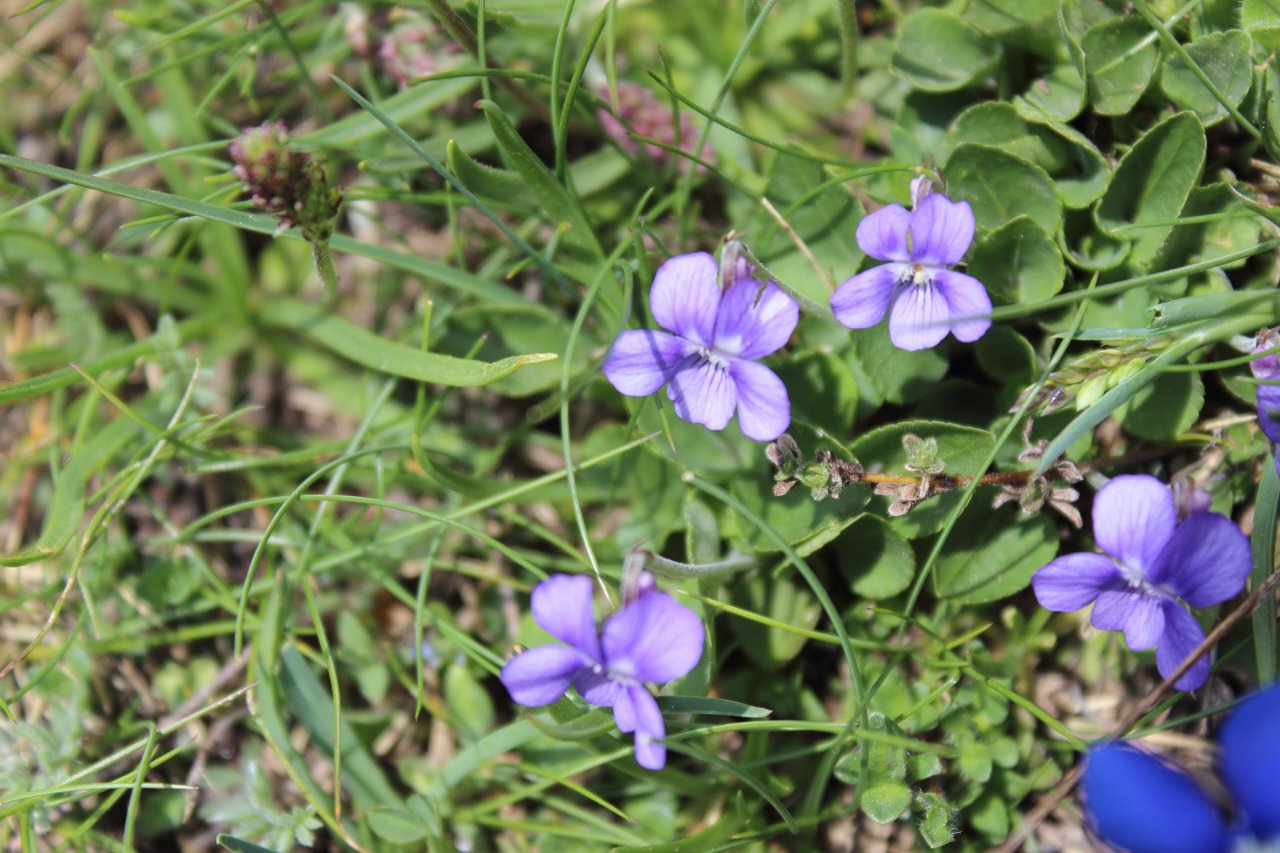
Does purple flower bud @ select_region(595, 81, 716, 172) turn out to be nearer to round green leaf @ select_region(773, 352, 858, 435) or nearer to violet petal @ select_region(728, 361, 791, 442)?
round green leaf @ select_region(773, 352, 858, 435)

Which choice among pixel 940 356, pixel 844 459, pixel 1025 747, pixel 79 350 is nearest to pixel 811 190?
pixel 940 356

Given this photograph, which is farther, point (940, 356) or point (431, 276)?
point (431, 276)

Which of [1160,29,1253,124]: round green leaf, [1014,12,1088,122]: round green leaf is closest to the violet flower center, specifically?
[1014,12,1088,122]: round green leaf

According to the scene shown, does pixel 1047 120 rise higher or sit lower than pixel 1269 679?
higher

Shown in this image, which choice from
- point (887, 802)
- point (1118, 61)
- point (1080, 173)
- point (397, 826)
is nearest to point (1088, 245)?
point (1080, 173)

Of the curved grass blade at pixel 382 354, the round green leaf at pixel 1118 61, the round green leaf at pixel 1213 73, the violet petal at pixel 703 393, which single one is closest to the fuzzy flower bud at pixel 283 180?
the curved grass blade at pixel 382 354

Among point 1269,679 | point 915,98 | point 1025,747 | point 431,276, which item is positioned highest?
point 915,98

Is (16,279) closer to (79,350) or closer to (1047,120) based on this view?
(79,350)
